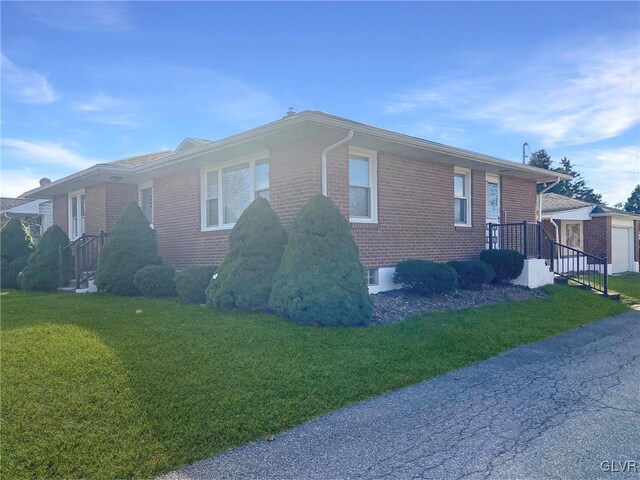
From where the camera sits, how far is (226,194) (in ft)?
37.4

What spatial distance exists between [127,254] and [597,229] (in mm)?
19415

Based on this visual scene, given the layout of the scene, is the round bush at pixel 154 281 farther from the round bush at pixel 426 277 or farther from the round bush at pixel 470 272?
the round bush at pixel 470 272

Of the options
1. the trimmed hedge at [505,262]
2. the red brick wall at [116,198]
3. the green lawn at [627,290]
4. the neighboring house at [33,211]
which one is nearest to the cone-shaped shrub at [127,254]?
the red brick wall at [116,198]

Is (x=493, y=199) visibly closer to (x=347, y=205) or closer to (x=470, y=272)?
(x=470, y=272)

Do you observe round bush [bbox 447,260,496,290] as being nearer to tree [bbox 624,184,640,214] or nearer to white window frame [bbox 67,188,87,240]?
white window frame [bbox 67,188,87,240]

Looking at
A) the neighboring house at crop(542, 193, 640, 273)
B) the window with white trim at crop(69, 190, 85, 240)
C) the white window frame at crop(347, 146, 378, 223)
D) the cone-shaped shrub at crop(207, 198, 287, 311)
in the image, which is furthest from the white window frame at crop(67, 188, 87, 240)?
the neighboring house at crop(542, 193, 640, 273)

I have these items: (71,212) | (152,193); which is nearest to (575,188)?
(152,193)

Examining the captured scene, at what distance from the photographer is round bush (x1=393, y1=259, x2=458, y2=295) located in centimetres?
964

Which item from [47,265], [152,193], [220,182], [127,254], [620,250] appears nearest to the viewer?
[220,182]

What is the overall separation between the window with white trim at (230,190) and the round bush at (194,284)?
6.03 feet

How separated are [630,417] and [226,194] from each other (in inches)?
366

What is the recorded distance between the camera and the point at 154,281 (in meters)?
11.0

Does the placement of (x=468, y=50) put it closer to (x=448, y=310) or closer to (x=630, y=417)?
(x=448, y=310)

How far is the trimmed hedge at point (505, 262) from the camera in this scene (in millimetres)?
12031
